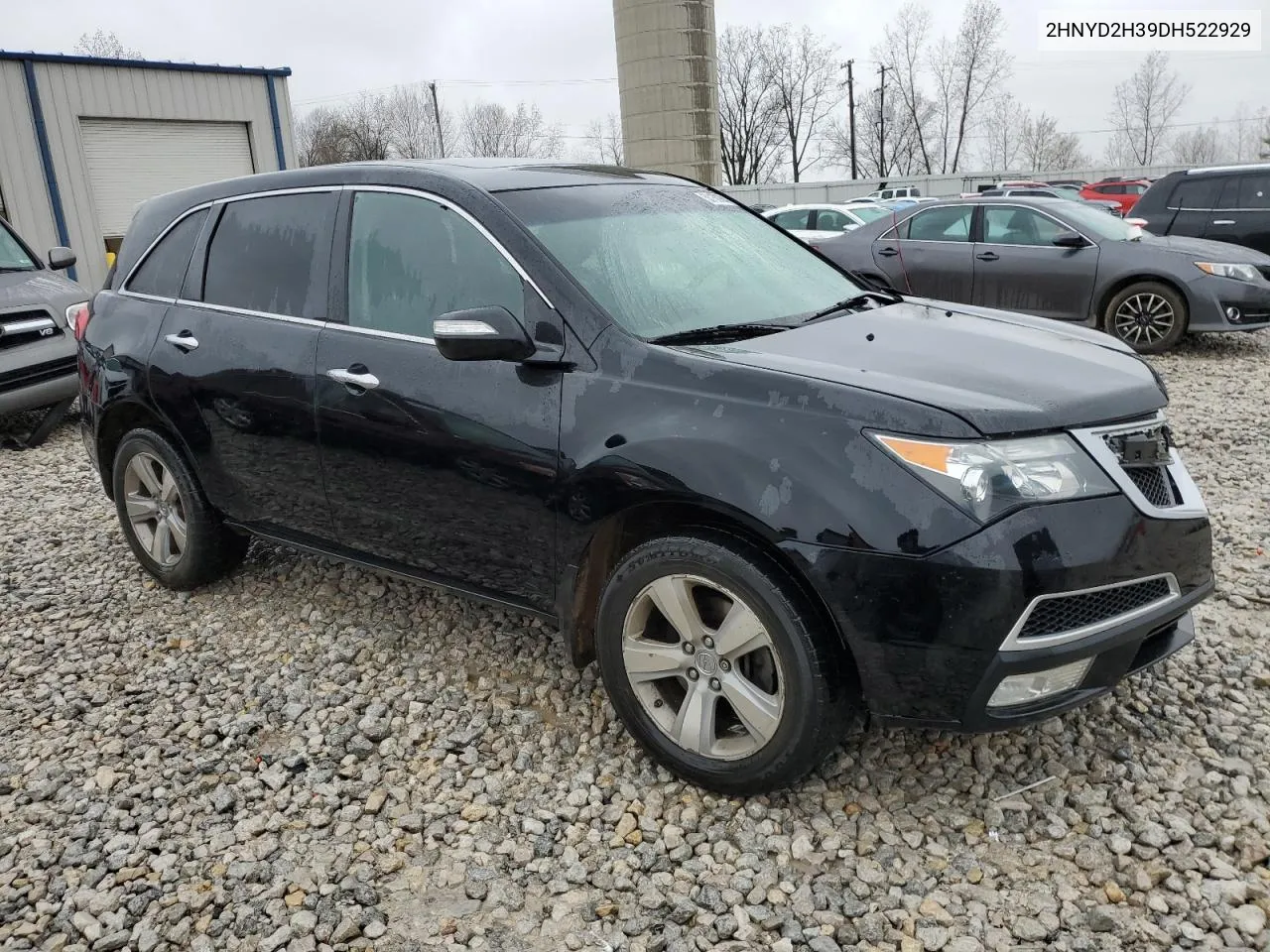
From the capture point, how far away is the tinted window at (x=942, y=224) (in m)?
9.90

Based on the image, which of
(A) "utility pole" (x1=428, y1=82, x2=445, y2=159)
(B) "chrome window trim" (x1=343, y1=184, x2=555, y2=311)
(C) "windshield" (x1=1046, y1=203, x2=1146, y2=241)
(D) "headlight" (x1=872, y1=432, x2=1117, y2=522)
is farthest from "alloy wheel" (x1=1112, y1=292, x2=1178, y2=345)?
(A) "utility pole" (x1=428, y1=82, x2=445, y2=159)

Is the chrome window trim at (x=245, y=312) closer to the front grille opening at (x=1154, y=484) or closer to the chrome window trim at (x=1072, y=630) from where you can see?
the chrome window trim at (x=1072, y=630)

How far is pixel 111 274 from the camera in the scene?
4.60 metres

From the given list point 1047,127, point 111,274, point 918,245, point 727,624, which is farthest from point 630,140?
point 1047,127

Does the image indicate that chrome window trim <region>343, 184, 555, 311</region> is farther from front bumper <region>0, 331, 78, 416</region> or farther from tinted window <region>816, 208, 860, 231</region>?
tinted window <region>816, 208, 860, 231</region>

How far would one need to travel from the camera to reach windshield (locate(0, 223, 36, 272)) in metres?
8.31

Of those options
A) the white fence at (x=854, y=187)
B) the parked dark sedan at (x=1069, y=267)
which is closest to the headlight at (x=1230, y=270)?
the parked dark sedan at (x=1069, y=267)

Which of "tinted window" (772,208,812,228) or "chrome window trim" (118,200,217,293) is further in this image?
"tinted window" (772,208,812,228)

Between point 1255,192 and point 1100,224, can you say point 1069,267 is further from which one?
point 1255,192

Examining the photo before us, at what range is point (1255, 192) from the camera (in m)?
11.0

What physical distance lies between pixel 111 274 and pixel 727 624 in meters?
3.51

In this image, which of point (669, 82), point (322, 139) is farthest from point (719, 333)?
point (322, 139)

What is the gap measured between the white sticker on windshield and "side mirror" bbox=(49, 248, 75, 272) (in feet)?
21.1

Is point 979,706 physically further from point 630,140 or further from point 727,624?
point 630,140
